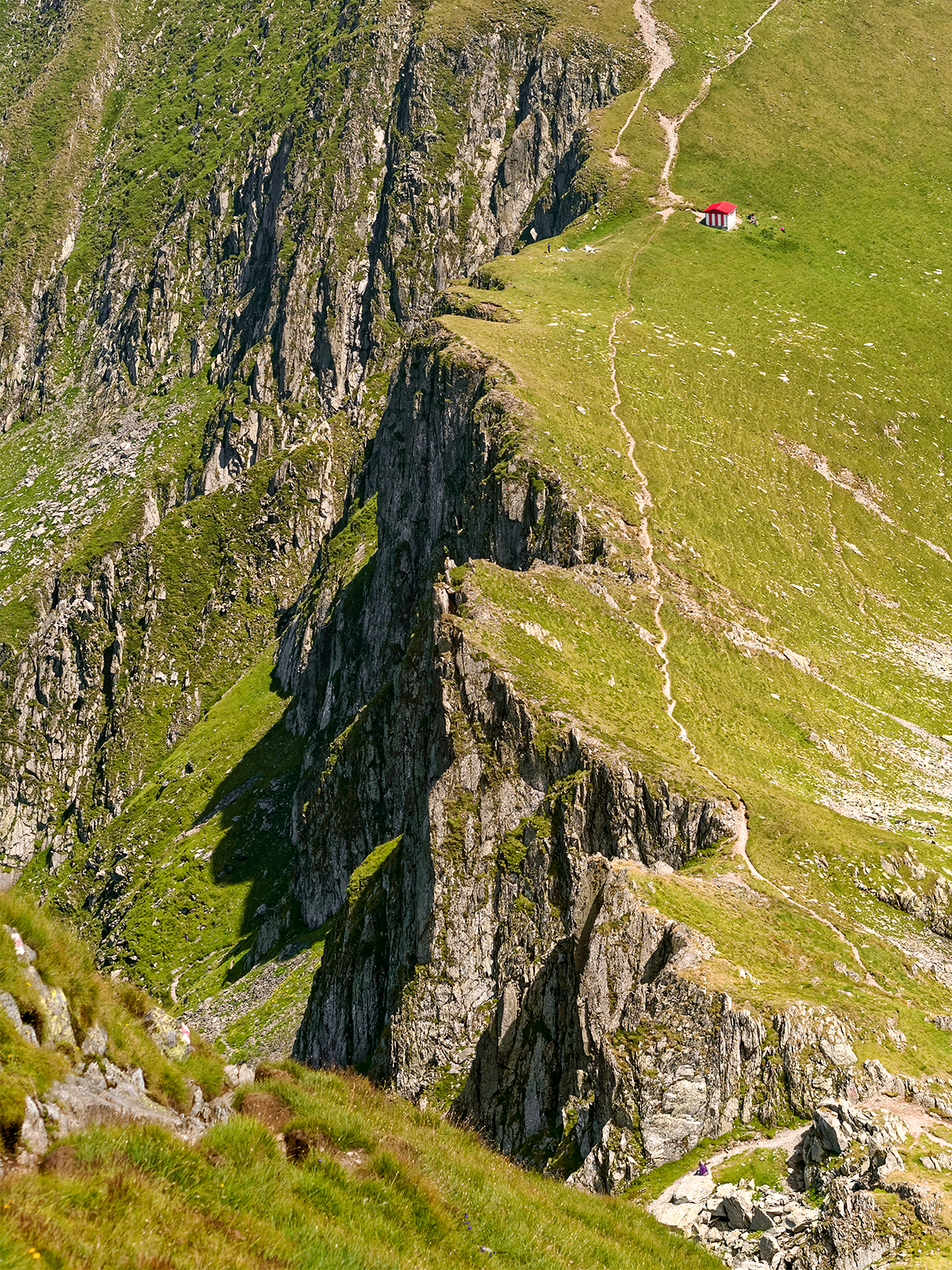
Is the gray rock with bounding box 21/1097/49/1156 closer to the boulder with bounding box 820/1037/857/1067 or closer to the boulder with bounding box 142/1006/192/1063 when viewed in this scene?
the boulder with bounding box 142/1006/192/1063

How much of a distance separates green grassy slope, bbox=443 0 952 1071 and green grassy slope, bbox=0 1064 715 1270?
1871 cm

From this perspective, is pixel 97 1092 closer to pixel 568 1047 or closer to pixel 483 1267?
pixel 483 1267

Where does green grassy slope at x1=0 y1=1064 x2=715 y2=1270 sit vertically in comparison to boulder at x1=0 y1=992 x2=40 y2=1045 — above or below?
below

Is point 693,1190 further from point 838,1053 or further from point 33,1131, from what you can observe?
point 33,1131

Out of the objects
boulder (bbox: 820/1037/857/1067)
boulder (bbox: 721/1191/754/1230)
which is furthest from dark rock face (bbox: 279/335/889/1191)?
boulder (bbox: 721/1191/754/1230)

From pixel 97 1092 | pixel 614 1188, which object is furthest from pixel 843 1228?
pixel 97 1092

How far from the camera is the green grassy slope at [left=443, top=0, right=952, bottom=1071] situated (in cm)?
5069

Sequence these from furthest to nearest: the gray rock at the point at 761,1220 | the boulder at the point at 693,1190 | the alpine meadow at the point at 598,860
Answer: the boulder at the point at 693,1190, the gray rock at the point at 761,1220, the alpine meadow at the point at 598,860

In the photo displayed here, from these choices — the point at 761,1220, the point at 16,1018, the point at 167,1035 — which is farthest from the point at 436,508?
the point at 16,1018

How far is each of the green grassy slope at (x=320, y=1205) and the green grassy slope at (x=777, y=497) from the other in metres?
18.7

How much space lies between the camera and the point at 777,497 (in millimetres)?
105188

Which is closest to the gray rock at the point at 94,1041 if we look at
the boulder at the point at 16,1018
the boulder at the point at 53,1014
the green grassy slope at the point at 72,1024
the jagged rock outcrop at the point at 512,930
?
the green grassy slope at the point at 72,1024

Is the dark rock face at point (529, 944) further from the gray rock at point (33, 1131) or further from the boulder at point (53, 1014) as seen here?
the gray rock at point (33, 1131)

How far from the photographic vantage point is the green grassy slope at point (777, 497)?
50.7m
